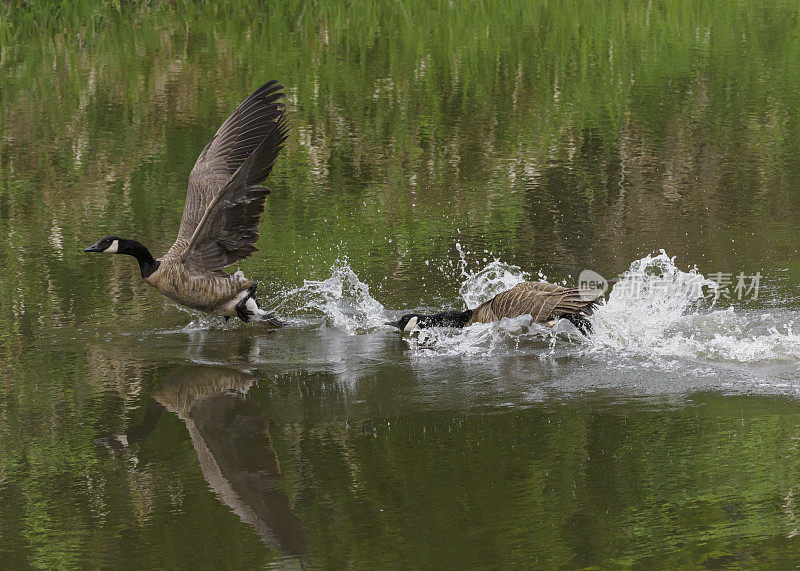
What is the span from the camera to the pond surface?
449cm

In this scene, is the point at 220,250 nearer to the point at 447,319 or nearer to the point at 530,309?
the point at 447,319

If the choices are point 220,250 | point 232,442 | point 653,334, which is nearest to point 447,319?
point 653,334

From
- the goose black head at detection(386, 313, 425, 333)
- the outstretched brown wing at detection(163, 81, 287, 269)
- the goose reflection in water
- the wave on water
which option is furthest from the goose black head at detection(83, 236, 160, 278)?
the goose black head at detection(386, 313, 425, 333)

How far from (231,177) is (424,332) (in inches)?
62.1

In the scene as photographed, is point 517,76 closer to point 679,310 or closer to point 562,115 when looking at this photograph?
point 562,115

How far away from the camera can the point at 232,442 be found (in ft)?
17.9

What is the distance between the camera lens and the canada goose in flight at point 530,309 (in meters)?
6.67

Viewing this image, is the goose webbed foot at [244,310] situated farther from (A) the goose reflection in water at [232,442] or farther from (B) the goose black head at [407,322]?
(B) the goose black head at [407,322]

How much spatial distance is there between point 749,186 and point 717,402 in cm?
481

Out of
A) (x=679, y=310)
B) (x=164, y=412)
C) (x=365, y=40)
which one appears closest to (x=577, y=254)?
(x=679, y=310)

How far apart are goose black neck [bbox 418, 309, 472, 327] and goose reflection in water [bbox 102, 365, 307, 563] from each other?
1106 millimetres

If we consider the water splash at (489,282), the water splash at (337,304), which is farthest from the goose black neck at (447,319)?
the water splash at (489,282)

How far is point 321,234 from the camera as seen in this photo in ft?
30.3

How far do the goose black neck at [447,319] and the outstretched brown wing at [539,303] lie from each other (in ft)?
0.32
